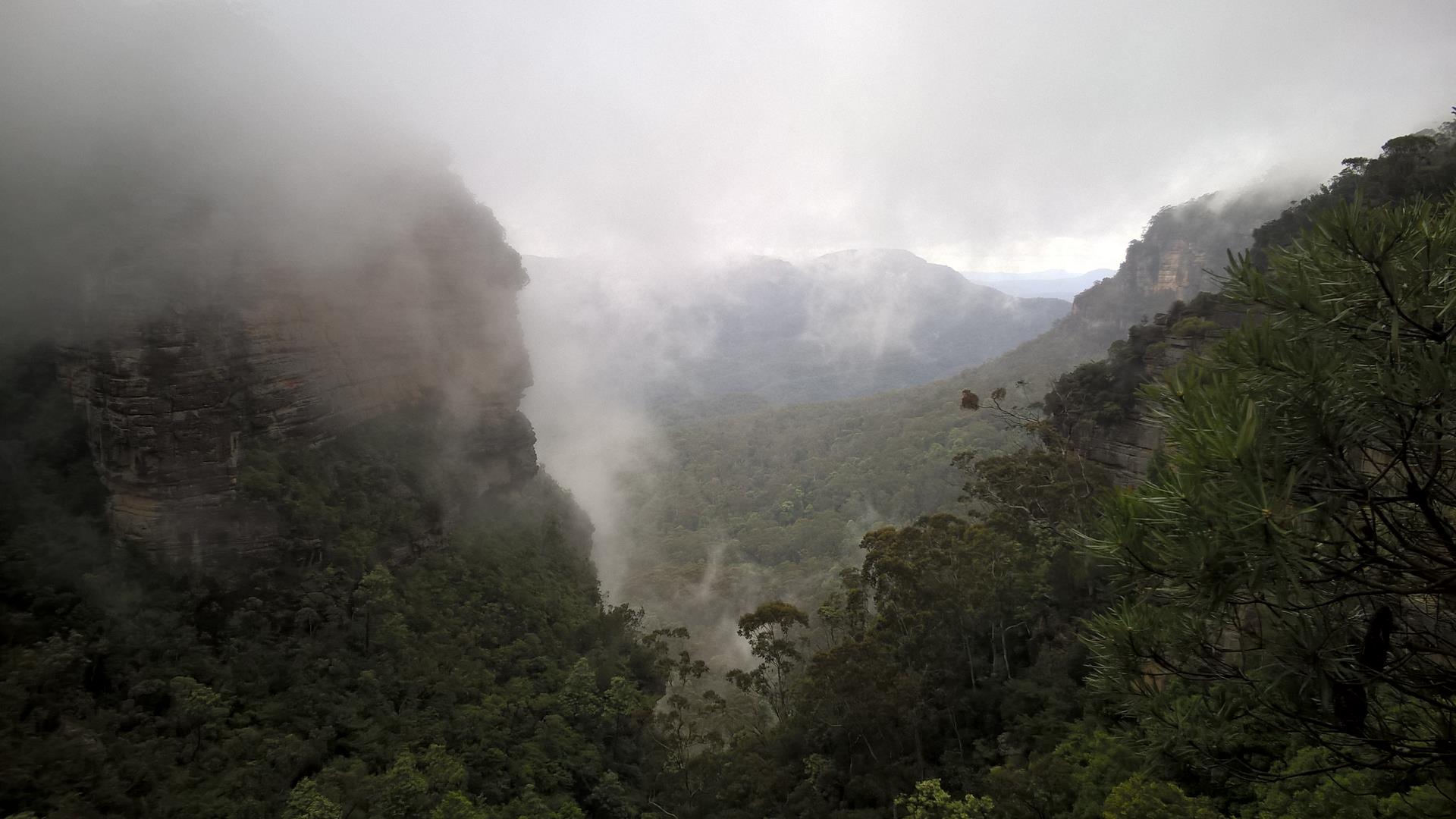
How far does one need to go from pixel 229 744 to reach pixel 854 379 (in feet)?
491

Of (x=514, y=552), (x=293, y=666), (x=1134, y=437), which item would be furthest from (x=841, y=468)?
(x=293, y=666)

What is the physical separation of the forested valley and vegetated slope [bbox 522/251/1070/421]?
9050 cm

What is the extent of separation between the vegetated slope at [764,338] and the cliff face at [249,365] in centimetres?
8533

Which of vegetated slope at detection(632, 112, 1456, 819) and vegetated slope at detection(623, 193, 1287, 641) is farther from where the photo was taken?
vegetated slope at detection(623, 193, 1287, 641)

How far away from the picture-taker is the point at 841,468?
7000 cm

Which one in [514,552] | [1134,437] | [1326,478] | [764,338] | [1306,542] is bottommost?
[514,552]

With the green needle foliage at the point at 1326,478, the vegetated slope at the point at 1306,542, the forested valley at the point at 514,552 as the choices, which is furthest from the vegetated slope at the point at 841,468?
the green needle foliage at the point at 1326,478

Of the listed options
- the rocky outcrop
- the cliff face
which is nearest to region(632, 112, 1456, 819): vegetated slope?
the rocky outcrop

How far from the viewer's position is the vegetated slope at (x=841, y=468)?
162 ft

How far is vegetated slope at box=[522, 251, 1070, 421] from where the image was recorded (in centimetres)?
13900

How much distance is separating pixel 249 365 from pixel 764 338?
173m

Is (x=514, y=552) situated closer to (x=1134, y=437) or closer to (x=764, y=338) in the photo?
(x=1134, y=437)

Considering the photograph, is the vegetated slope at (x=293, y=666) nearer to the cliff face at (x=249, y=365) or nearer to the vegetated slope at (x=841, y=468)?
the cliff face at (x=249, y=365)

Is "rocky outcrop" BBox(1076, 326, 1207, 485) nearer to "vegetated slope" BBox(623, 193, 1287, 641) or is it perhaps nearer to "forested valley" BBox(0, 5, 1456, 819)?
"forested valley" BBox(0, 5, 1456, 819)
